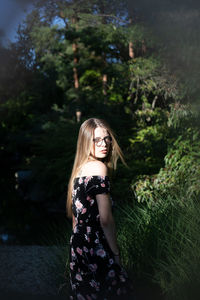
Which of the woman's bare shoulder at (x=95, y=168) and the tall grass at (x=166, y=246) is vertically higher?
the woman's bare shoulder at (x=95, y=168)

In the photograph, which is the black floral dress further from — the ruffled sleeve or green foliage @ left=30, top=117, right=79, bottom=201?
green foliage @ left=30, top=117, right=79, bottom=201

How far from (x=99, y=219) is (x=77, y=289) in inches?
12.6

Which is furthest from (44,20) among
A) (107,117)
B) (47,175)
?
(47,175)

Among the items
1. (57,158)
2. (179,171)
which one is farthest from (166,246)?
(57,158)

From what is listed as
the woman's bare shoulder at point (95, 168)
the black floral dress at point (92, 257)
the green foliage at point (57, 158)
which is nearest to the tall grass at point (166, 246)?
the black floral dress at point (92, 257)

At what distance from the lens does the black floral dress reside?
1.39m

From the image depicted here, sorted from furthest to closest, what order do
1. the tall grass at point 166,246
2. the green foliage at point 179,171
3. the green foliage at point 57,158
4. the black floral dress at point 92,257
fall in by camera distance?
the green foliage at point 57,158 < the green foliage at point 179,171 < the tall grass at point 166,246 < the black floral dress at point 92,257

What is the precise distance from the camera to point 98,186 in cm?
147

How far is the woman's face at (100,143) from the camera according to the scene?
60.7 inches

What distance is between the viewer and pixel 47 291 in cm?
346

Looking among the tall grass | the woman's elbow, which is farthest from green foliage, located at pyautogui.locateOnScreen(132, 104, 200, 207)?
the woman's elbow

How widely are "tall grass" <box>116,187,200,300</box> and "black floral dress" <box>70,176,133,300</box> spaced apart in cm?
49

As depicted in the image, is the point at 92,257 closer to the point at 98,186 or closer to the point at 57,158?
the point at 98,186

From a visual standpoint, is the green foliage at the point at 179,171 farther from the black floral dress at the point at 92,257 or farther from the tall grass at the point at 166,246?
the black floral dress at the point at 92,257
